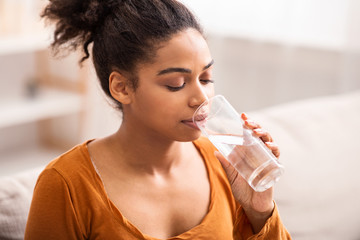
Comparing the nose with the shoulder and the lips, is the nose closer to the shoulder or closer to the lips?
the lips

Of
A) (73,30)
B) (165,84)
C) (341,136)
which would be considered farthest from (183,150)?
(341,136)

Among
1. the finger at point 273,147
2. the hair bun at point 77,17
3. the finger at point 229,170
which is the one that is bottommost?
the finger at point 229,170

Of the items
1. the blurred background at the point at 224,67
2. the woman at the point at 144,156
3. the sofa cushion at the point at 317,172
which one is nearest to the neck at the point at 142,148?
the woman at the point at 144,156

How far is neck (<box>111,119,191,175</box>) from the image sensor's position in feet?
3.96

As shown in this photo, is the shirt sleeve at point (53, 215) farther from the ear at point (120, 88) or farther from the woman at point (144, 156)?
the ear at point (120, 88)

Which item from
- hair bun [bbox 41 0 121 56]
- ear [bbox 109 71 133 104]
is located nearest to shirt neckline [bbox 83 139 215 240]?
ear [bbox 109 71 133 104]

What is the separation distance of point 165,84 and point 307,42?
198 centimetres

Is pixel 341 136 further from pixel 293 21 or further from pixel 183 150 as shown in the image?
pixel 293 21

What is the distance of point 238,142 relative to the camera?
1139mm

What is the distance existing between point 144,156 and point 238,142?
0.22 meters

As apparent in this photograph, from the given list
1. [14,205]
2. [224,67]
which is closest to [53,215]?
[14,205]

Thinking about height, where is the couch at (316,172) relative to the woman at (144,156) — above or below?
below

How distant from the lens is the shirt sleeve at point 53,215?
1086mm

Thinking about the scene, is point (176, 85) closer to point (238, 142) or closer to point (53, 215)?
point (238, 142)
